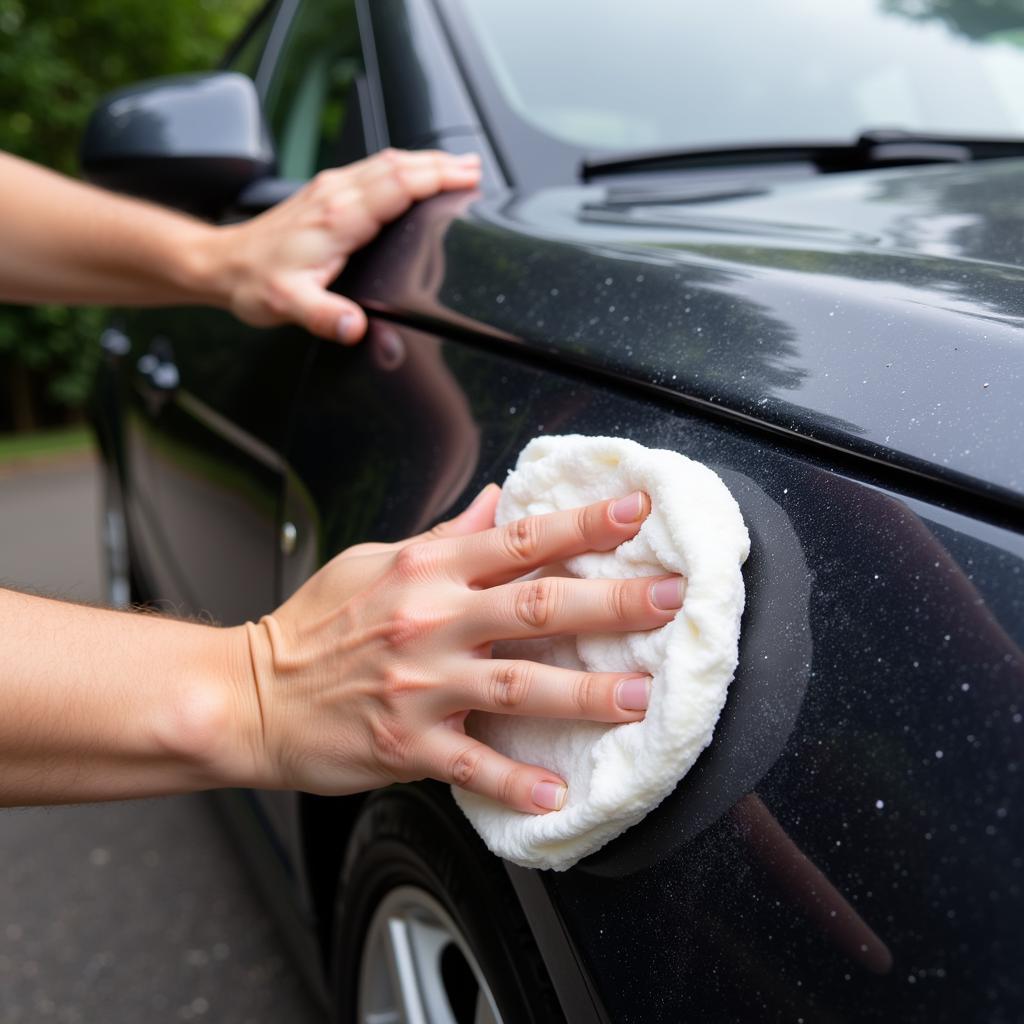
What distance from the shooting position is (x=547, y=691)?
79 cm

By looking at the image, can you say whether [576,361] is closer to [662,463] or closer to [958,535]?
[662,463]

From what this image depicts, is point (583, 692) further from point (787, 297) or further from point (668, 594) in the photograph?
point (787, 297)

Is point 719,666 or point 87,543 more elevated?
point 719,666

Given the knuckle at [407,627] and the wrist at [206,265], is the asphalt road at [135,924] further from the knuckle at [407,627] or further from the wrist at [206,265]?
the knuckle at [407,627]

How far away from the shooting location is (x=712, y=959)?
0.69 m

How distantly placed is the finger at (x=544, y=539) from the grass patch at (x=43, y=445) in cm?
850

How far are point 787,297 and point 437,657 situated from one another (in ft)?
1.30

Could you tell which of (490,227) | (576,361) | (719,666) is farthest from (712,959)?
(490,227)

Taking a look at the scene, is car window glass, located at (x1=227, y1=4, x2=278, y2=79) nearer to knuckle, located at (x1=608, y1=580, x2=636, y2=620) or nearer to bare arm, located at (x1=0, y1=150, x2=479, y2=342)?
bare arm, located at (x1=0, y1=150, x2=479, y2=342)

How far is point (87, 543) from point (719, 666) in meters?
Answer: 5.51

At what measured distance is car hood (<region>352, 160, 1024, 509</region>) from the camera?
0.71 m

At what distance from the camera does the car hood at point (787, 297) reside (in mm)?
715

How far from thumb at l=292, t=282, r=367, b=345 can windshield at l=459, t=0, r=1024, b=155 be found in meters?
0.38

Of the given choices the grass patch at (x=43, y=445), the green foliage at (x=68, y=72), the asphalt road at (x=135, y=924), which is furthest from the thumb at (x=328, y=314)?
the green foliage at (x=68, y=72)
